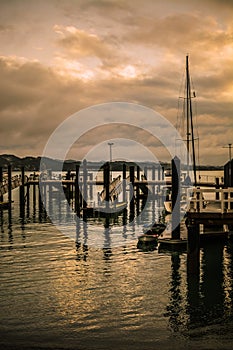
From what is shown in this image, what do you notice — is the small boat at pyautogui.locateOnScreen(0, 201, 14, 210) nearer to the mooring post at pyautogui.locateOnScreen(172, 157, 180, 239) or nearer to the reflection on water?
the reflection on water

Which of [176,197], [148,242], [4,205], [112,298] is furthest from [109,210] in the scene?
[112,298]

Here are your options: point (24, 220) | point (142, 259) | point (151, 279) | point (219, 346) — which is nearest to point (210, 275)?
point (151, 279)

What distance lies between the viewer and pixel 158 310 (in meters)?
19.1

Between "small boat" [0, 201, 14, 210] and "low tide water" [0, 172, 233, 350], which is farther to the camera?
"small boat" [0, 201, 14, 210]

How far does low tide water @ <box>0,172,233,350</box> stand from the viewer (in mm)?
16250

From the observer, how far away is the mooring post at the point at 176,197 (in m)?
30.2

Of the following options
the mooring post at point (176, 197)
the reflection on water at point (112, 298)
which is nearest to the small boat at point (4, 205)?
the reflection on water at point (112, 298)

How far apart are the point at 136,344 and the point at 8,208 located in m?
46.2

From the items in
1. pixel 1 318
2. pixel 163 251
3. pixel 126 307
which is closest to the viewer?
pixel 1 318

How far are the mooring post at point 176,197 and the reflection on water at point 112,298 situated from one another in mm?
1775

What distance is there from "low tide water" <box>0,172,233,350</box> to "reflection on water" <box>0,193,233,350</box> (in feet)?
0.12

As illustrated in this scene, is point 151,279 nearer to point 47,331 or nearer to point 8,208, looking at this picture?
point 47,331

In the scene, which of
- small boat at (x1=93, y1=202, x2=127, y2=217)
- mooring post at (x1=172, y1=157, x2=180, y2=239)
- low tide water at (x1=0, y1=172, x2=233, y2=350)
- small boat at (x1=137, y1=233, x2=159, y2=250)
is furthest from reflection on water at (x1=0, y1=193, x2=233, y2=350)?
small boat at (x1=93, y1=202, x2=127, y2=217)

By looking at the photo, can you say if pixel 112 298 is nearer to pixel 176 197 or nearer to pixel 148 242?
pixel 176 197
